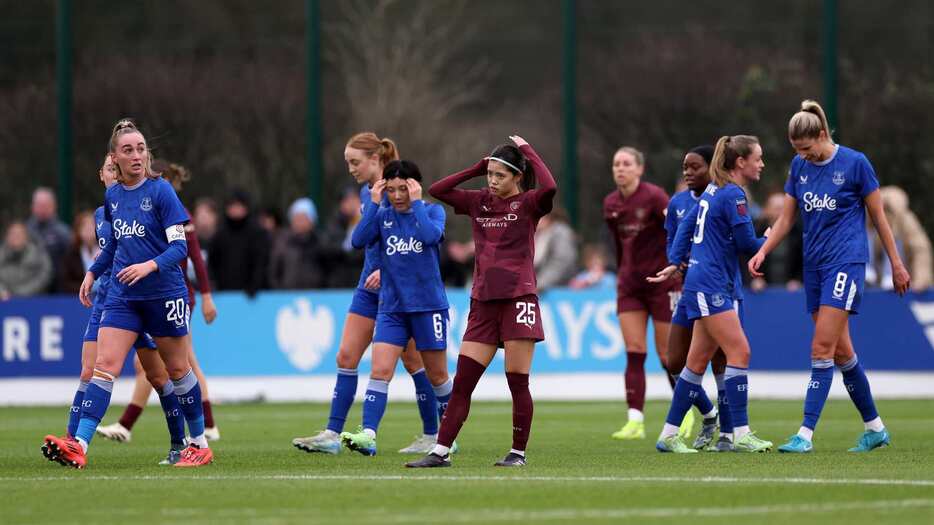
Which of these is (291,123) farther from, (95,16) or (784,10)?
(784,10)

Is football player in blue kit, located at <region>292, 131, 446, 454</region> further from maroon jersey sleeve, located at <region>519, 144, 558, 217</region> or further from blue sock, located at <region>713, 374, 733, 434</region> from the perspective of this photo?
blue sock, located at <region>713, 374, 733, 434</region>

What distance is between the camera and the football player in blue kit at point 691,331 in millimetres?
12156

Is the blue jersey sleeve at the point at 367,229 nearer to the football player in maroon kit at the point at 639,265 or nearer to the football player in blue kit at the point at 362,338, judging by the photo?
the football player in blue kit at the point at 362,338

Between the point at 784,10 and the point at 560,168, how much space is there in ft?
11.9

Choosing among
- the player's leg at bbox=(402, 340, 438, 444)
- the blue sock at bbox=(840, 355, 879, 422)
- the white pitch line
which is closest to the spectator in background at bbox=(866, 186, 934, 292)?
the blue sock at bbox=(840, 355, 879, 422)

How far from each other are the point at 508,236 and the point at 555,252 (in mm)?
10101

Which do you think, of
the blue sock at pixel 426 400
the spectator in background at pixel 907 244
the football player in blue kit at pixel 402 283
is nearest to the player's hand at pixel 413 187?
the football player in blue kit at pixel 402 283

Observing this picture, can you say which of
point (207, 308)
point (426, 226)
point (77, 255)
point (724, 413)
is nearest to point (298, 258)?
point (77, 255)

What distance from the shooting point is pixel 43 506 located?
8.70m

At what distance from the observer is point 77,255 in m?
20.2

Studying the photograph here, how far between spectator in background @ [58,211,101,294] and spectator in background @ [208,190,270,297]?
1.54 m

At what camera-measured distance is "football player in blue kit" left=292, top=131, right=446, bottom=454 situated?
12.0m

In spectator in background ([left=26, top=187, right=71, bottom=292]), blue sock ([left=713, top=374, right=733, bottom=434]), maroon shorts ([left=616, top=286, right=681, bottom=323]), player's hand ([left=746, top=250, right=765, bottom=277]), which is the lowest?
blue sock ([left=713, top=374, right=733, bottom=434])

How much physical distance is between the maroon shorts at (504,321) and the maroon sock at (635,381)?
12.4ft
